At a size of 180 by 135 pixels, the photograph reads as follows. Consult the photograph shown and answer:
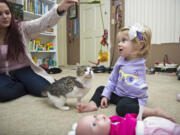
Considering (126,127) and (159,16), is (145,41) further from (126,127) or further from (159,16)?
(159,16)

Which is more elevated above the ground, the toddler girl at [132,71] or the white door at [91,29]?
the white door at [91,29]

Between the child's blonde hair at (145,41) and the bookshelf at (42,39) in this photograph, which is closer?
the child's blonde hair at (145,41)

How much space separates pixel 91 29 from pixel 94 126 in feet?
12.2

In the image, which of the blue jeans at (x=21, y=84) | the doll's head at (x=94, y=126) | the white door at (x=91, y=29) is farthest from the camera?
the white door at (x=91, y=29)

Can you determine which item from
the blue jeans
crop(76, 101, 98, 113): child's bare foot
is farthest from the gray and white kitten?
the blue jeans

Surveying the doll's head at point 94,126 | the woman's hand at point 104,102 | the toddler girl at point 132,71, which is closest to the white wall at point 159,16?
the toddler girl at point 132,71

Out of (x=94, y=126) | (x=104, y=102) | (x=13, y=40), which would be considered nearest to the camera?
(x=94, y=126)

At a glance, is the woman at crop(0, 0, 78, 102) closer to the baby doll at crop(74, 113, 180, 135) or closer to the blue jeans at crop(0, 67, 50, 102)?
the blue jeans at crop(0, 67, 50, 102)

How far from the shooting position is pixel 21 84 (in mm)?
1328

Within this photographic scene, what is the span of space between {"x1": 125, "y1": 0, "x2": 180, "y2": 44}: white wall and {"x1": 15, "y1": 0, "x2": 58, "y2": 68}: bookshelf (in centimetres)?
174

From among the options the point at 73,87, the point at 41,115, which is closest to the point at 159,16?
the point at 73,87

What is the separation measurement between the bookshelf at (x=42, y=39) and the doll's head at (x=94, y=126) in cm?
254

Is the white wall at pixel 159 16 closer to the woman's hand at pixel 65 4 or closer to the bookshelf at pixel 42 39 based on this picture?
the bookshelf at pixel 42 39

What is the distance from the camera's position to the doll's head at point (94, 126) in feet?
1.68
